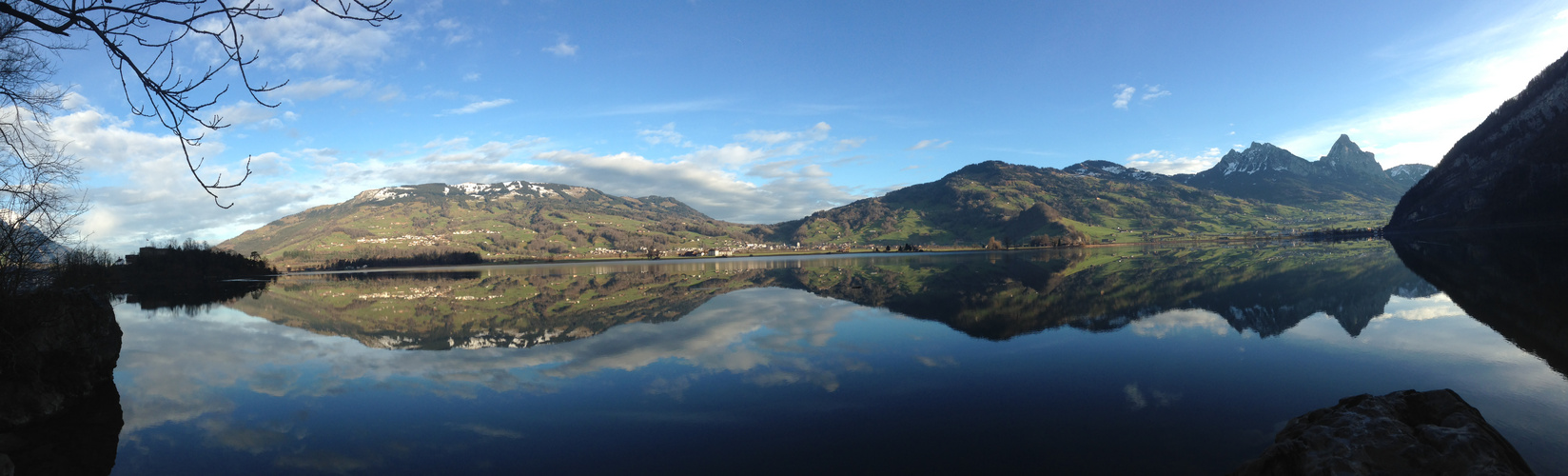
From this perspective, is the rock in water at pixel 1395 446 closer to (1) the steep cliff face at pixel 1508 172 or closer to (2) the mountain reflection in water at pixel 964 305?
(2) the mountain reflection in water at pixel 964 305

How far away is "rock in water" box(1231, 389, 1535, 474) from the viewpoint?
4.39 m

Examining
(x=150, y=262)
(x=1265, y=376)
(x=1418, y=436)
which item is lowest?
(x=1265, y=376)

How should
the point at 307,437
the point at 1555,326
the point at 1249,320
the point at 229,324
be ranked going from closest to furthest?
the point at 307,437
the point at 1555,326
the point at 1249,320
the point at 229,324

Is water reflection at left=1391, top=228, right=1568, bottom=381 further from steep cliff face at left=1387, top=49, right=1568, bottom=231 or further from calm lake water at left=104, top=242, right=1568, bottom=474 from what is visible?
steep cliff face at left=1387, top=49, right=1568, bottom=231

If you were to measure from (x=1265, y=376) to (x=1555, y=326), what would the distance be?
331 inches

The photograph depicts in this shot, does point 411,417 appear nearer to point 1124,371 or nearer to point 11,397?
point 11,397

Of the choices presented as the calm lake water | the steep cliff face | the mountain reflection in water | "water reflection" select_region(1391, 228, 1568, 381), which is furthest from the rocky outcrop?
the steep cliff face

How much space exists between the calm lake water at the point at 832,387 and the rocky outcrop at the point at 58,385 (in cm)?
46

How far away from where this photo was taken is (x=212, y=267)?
7775cm

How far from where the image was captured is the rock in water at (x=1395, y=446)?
14.4 ft

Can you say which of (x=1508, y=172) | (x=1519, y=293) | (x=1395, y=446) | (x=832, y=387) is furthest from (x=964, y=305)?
(x=1508, y=172)

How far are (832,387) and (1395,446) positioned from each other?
6688 millimetres

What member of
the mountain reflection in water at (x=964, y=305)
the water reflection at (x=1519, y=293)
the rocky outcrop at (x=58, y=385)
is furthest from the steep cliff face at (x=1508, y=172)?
Answer: the rocky outcrop at (x=58, y=385)

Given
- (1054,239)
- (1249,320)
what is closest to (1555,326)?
(1249,320)
